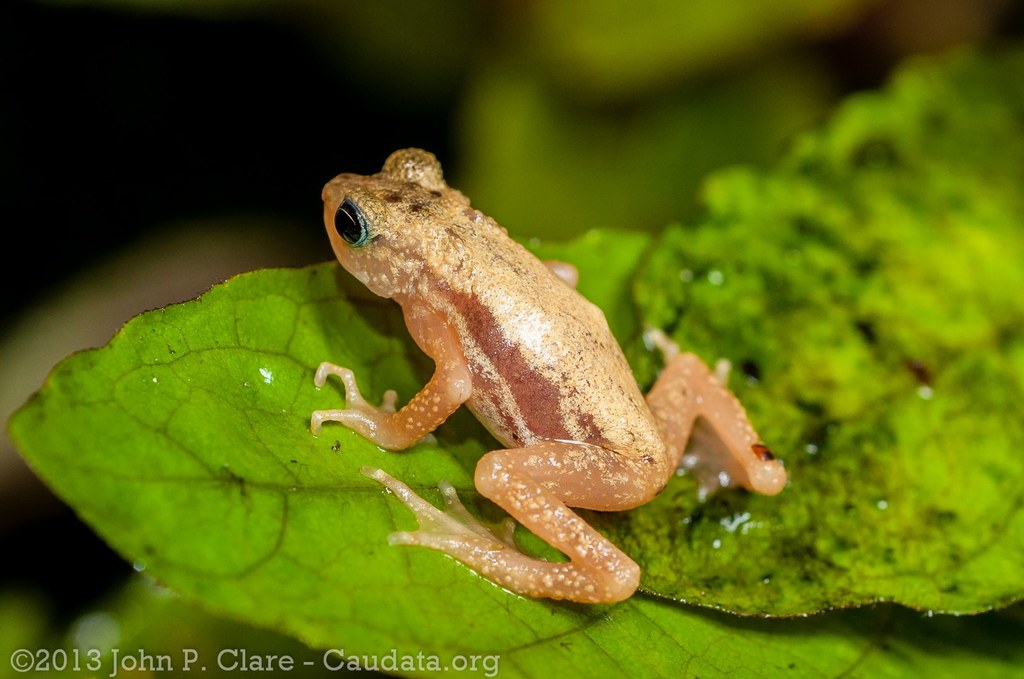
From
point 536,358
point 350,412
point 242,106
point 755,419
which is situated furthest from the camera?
point 242,106

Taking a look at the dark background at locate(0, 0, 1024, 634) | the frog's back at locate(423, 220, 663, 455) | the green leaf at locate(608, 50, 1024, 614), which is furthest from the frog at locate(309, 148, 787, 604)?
the dark background at locate(0, 0, 1024, 634)

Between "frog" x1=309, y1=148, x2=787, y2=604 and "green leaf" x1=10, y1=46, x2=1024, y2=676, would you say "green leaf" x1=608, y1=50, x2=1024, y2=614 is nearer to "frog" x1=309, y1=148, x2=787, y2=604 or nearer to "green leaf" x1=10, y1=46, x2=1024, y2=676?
"green leaf" x1=10, y1=46, x2=1024, y2=676

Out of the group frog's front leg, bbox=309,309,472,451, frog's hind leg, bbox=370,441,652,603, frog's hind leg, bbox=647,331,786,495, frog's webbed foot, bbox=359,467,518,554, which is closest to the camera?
frog's webbed foot, bbox=359,467,518,554

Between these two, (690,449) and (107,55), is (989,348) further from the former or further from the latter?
(107,55)

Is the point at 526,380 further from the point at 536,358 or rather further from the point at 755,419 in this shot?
the point at 755,419

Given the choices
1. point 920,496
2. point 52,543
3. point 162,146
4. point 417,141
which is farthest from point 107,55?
point 920,496

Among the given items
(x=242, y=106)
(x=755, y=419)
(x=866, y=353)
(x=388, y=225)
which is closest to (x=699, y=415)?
(x=755, y=419)
